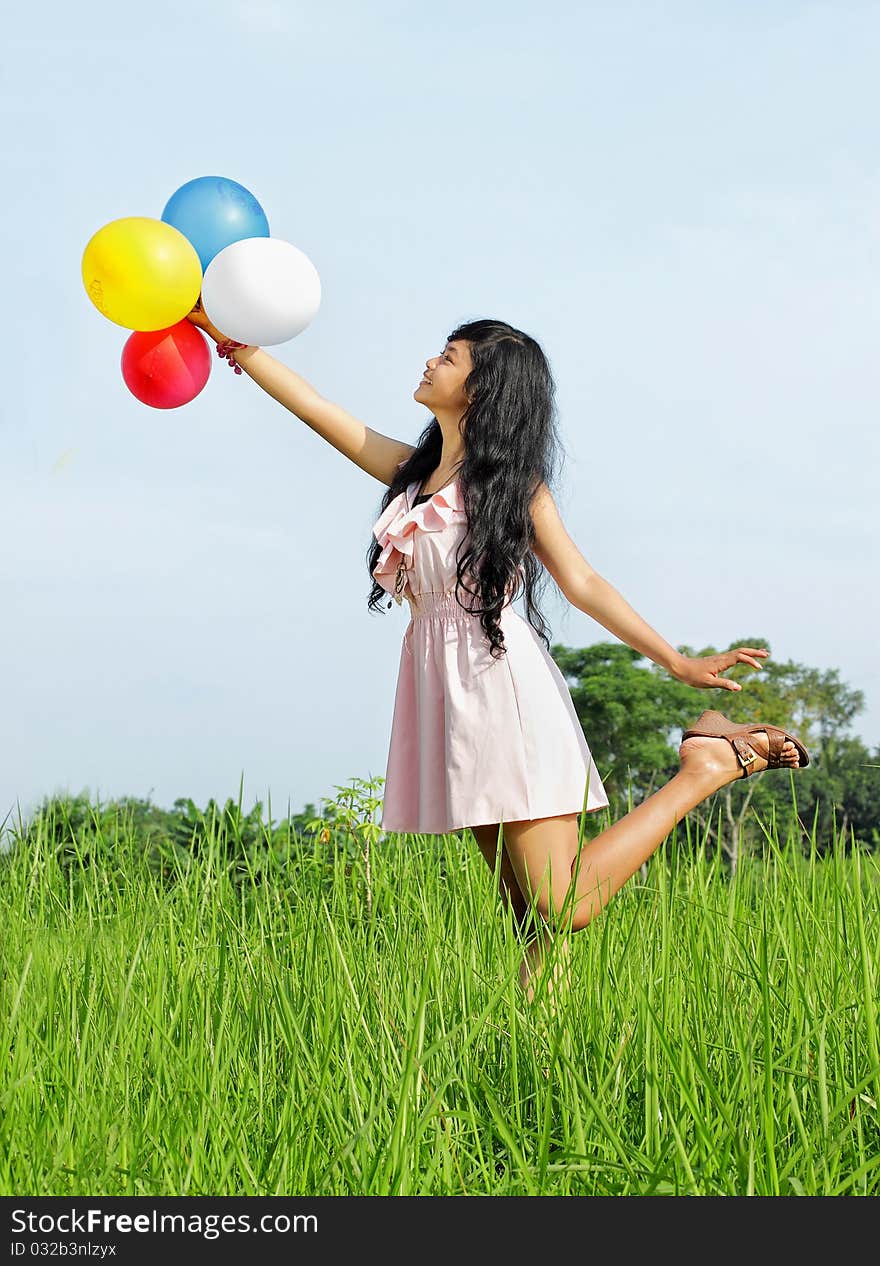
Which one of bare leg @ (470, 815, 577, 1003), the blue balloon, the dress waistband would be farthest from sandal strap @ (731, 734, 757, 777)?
the blue balloon

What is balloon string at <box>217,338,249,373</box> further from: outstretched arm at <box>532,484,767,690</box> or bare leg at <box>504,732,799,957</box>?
bare leg at <box>504,732,799,957</box>

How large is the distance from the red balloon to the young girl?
2.37 feet

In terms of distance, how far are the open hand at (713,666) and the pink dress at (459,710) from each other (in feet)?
1.08

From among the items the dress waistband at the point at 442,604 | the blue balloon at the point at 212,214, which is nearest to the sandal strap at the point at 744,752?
the dress waistband at the point at 442,604

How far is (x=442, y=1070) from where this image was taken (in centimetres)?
220

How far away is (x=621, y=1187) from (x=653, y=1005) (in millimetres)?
501

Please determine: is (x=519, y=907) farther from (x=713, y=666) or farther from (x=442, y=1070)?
(x=442, y=1070)

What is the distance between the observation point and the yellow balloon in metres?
3.14

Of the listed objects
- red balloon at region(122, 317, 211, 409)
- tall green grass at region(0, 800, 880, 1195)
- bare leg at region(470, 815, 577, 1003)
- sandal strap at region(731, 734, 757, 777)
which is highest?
red balloon at region(122, 317, 211, 409)

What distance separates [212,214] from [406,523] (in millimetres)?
1119

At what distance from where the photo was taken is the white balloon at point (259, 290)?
125 inches

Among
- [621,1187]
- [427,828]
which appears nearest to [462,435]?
[427,828]

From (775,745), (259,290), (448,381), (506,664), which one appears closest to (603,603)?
(506,664)

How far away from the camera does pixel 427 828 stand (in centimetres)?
305
